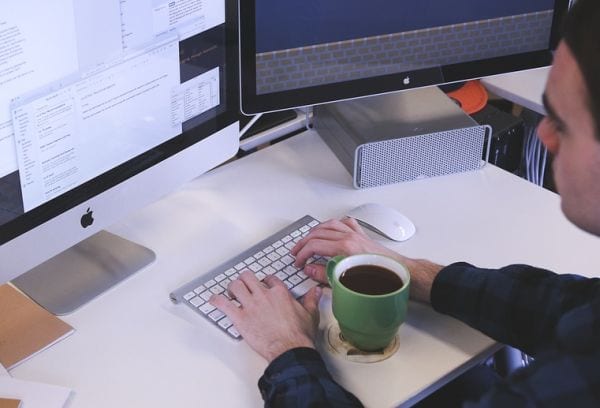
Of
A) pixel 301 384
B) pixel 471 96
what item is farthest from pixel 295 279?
pixel 471 96

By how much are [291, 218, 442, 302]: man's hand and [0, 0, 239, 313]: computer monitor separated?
0.71ft

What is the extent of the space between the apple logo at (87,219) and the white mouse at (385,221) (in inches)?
16.2

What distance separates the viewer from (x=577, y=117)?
2.69ft

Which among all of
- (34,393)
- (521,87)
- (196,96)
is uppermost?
(196,96)

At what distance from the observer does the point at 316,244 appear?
3.93ft

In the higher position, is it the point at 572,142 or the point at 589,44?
the point at 589,44

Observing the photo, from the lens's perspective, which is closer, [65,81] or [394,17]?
[65,81]

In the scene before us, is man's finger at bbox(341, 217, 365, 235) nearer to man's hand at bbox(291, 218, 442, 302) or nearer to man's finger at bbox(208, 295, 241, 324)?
man's hand at bbox(291, 218, 442, 302)

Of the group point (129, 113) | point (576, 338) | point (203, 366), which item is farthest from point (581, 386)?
point (129, 113)

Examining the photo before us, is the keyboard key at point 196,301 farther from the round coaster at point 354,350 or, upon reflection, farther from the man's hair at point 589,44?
the man's hair at point 589,44

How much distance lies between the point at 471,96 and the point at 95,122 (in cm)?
93

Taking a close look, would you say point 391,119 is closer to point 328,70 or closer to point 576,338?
point 328,70

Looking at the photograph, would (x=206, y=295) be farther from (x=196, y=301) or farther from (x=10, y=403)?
(x=10, y=403)

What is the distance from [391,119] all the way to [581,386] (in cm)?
76
